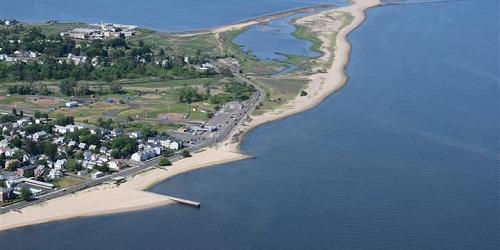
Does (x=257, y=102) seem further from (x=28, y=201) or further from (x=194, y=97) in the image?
(x=28, y=201)

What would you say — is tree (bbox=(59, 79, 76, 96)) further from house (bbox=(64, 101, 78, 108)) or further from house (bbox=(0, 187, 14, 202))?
house (bbox=(0, 187, 14, 202))

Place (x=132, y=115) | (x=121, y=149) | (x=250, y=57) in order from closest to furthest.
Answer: (x=121, y=149) < (x=132, y=115) < (x=250, y=57)

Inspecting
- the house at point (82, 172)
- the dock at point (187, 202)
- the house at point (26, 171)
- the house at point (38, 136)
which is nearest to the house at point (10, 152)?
the house at point (26, 171)

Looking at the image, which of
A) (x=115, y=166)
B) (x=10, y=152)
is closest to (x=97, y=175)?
(x=115, y=166)

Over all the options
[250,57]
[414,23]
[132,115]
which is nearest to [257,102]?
[132,115]

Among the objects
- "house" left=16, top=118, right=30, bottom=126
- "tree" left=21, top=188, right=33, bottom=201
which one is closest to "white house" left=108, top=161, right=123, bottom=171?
"tree" left=21, top=188, right=33, bottom=201

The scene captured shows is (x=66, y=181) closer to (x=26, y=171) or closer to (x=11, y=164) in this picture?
(x=26, y=171)

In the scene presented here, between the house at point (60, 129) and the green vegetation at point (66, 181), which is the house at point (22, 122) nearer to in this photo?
the house at point (60, 129)
